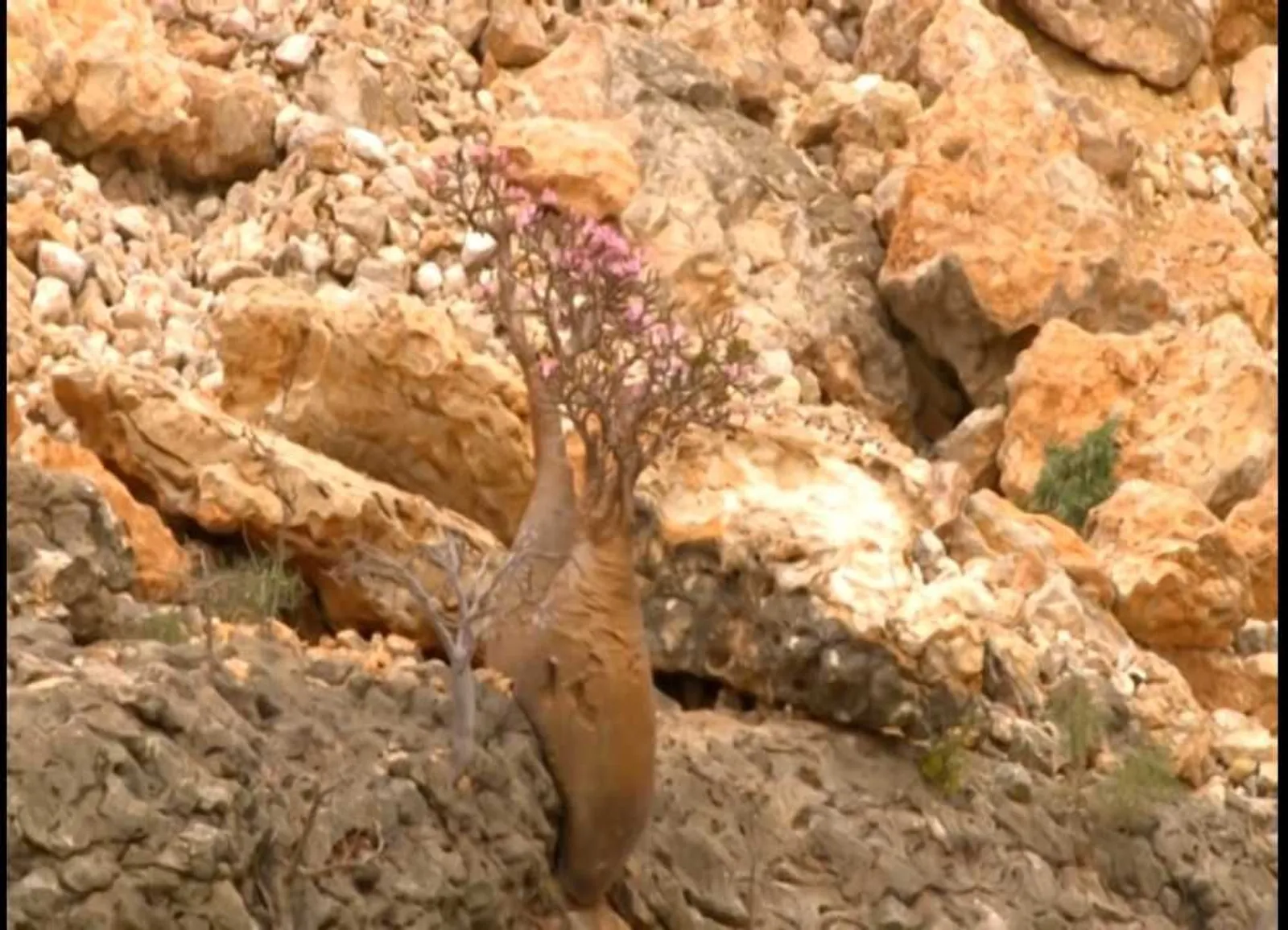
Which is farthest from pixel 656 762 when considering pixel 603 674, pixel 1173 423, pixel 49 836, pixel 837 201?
pixel 837 201

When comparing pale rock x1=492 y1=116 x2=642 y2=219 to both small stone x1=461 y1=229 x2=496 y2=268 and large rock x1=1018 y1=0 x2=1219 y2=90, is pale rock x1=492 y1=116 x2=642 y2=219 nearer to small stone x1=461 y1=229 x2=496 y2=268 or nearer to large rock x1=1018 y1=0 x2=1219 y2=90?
small stone x1=461 y1=229 x2=496 y2=268

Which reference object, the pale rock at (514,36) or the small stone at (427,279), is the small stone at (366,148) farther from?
the pale rock at (514,36)

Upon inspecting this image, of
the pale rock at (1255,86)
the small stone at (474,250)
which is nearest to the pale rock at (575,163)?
the small stone at (474,250)

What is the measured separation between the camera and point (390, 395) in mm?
11805

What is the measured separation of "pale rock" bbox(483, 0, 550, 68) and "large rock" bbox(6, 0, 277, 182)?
94.5 inches

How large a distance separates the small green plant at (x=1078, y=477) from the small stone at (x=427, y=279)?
3599 millimetres

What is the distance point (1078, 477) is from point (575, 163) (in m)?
3.16

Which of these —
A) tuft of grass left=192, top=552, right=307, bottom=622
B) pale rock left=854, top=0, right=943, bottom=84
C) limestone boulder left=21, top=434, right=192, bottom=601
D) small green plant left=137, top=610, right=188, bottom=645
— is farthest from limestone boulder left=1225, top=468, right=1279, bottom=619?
small green plant left=137, top=610, right=188, bottom=645

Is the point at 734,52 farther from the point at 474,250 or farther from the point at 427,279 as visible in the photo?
the point at 427,279

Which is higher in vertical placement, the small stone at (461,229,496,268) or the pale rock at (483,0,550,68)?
the pale rock at (483,0,550,68)

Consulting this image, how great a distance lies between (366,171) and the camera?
15.7 metres

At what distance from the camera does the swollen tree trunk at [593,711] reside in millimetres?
9727

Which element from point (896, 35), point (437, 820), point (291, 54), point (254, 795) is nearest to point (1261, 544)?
point (896, 35)

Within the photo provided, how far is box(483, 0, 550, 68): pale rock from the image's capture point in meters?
18.0
